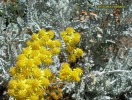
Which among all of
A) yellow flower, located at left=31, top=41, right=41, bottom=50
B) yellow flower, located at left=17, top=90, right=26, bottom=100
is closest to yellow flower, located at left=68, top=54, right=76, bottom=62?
yellow flower, located at left=31, top=41, right=41, bottom=50

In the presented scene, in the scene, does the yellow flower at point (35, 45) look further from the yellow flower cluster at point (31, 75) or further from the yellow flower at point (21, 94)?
the yellow flower at point (21, 94)

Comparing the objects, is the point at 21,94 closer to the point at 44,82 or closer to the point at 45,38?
the point at 44,82

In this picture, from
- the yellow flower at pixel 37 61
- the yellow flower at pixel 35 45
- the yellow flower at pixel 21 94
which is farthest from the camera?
the yellow flower at pixel 35 45

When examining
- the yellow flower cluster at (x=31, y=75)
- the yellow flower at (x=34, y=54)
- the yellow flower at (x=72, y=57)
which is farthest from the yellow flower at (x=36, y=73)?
the yellow flower at (x=72, y=57)

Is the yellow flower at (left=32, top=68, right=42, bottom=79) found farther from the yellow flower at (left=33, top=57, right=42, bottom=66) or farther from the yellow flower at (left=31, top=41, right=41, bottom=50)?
the yellow flower at (left=31, top=41, right=41, bottom=50)

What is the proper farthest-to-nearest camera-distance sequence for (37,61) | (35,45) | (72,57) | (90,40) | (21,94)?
(90,40)
(72,57)
(35,45)
(37,61)
(21,94)

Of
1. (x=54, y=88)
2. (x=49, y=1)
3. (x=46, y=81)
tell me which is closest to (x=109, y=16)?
(x=49, y=1)

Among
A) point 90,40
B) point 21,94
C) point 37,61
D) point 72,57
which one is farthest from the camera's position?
point 90,40

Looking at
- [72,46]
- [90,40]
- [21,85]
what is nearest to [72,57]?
[72,46]

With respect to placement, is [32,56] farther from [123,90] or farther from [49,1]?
[49,1]
